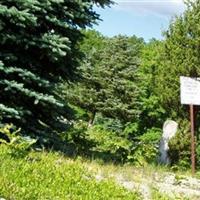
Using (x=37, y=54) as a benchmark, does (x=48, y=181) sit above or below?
below

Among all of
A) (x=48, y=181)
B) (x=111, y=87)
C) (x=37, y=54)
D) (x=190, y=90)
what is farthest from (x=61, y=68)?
(x=111, y=87)

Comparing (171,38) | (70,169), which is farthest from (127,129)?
(70,169)

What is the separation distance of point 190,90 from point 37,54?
4925mm

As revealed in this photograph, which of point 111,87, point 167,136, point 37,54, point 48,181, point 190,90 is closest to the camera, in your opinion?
point 48,181

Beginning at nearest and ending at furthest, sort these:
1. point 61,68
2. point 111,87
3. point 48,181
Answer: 1. point 48,181
2. point 61,68
3. point 111,87

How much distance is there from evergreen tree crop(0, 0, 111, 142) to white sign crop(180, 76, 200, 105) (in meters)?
3.88

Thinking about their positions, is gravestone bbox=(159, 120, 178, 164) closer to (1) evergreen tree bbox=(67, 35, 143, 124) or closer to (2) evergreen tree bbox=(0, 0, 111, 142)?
(2) evergreen tree bbox=(0, 0, 111, 142)

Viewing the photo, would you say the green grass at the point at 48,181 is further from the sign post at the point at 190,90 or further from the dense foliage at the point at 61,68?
the sign post at the point at 190,90

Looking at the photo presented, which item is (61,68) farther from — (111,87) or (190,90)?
(111,87)

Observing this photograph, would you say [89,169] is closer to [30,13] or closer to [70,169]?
[70,169]

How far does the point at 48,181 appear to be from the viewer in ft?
25.1

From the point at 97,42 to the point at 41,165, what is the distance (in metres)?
79.4

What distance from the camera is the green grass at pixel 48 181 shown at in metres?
6.74

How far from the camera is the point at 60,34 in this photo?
36.3ft
